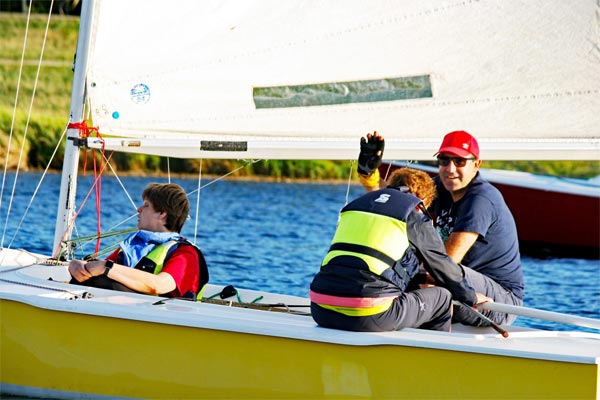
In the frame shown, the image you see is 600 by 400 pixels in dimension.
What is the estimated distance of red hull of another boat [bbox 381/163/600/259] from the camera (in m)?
14.2

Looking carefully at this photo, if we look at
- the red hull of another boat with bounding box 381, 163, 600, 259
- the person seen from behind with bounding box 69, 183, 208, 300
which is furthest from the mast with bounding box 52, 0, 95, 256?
the red hull of another boat with bounding box 381, 163, 600, 259

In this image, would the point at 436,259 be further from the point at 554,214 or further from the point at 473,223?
the point at 554,214

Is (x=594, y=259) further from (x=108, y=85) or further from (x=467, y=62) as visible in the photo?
(x=108, y=85)

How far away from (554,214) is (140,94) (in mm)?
8587

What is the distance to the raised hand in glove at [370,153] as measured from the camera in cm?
563

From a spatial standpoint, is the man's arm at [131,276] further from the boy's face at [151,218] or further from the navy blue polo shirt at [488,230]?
the navy blue polo shirt at [488,230]

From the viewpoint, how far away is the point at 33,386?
5555 millimetres

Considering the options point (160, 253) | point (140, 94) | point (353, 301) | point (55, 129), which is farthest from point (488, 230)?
point (55, 129)

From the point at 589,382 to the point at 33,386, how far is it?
2381mm

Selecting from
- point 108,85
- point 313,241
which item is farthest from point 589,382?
point 313,241

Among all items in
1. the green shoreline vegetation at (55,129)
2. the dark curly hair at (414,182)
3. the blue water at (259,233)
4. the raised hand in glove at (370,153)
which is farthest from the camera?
the green shoreline vegetation at (55,129)

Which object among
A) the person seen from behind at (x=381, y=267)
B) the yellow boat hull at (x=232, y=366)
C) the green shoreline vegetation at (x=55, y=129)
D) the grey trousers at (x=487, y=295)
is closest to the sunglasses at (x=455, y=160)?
the grey trousers at (x=487, y=295)

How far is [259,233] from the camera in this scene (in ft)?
44.9

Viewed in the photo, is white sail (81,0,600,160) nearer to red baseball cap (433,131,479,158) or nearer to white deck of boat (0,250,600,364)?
red baseball cap (433,131,479,158)
